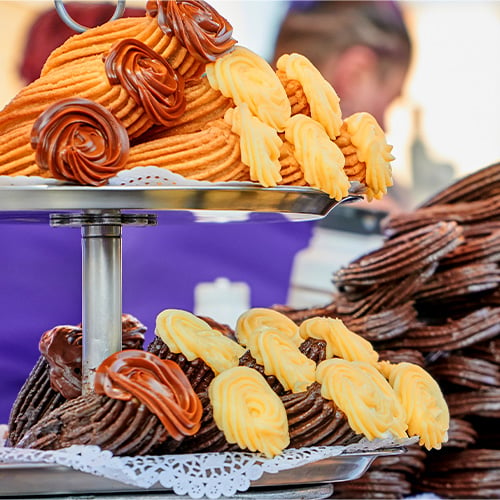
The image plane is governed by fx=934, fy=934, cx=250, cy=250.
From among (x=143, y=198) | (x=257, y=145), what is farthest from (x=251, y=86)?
(x=143, y=198)

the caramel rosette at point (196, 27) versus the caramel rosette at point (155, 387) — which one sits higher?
the caramel rosette at point (196, 27)

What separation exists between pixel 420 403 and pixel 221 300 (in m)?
1.38

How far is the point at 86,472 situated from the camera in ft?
3.49

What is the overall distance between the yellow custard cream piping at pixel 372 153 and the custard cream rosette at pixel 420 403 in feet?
0.81

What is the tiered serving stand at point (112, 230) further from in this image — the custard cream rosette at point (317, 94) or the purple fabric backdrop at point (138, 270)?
the purple fabric backdrop at point (138, 270)

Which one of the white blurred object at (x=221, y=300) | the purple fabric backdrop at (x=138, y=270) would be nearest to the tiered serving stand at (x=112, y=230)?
the purple fabric backdrop at (x=138, y=270)

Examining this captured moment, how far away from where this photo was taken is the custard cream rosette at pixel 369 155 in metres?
1.25

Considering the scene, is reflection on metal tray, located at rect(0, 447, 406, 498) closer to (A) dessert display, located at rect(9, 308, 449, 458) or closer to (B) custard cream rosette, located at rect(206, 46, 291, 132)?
(A) dessert display, located at rect(9, 308, 449, 458)

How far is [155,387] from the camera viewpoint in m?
1.09

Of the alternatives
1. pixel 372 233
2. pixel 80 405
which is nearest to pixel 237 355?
pixel 80 405

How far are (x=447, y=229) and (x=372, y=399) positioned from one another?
822 mm

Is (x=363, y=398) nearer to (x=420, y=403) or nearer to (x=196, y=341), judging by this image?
(x=420, y=403)

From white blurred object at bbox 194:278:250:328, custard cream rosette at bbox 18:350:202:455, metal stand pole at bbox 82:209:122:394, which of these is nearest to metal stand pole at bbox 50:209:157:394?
metal stand pole at bbox 82:209:122:394

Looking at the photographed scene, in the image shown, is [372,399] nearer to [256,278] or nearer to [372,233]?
[256,278]
